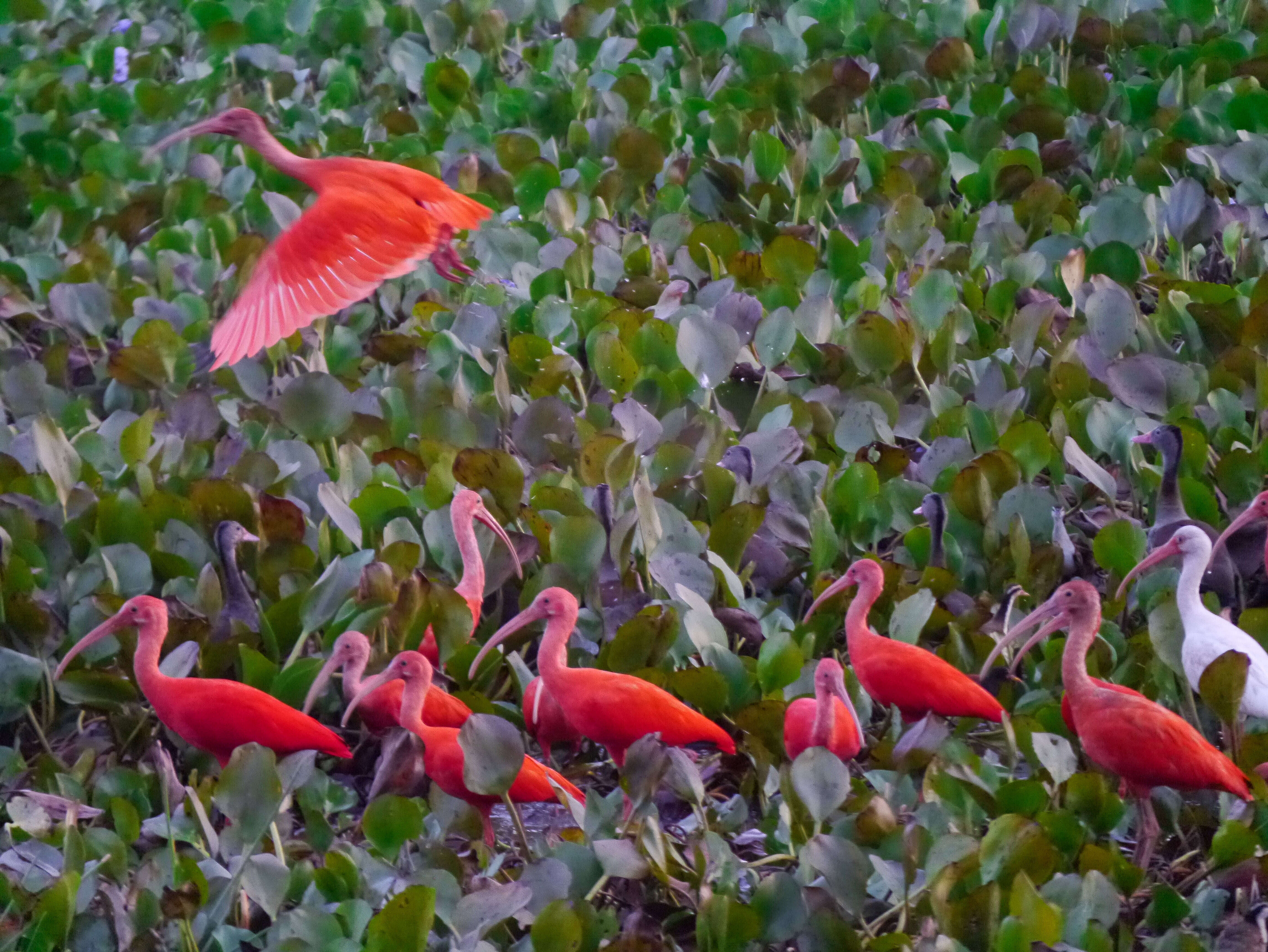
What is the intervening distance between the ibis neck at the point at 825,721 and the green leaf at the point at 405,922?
2.12 feet

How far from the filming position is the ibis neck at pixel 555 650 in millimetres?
2771

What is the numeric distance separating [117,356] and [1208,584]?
104 inches

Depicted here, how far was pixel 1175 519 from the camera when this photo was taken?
10.5 feet

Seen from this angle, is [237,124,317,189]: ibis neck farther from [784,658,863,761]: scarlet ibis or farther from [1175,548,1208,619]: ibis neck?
[1175,548,1208,619]: ibis neck

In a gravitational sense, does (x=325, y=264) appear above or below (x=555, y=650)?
above

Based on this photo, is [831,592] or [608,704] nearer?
[608,704]

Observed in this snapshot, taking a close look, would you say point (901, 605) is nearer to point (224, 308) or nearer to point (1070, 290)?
point (1070, 290)

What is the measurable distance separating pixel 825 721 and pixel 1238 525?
40.6 inches

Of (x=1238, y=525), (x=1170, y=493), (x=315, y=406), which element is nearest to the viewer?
(x=1238, y=525)

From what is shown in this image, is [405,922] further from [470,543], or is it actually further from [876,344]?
[876,344]

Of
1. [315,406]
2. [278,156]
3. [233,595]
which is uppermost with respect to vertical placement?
[278,156]

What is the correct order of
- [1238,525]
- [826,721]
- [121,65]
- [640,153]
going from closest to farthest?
[826,721], [1238,525], [640,153], [121,65]

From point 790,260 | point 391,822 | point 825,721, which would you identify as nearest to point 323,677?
point 391,822

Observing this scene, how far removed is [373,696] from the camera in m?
2.85
